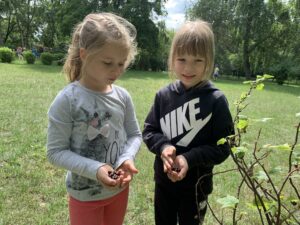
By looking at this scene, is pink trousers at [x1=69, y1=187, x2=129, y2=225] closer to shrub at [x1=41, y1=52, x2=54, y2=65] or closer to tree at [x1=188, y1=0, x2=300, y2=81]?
shrub at [x1=41, y1=52, x2=54, y2=65]

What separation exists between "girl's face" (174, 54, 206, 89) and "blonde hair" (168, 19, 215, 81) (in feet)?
0.08

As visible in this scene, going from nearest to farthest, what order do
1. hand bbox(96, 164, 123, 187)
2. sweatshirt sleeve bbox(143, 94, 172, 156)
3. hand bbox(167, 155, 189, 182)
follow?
hand bbox(96, 164, 123, 187) → hand bbox(167, 155, 189, 182) → sweatshirt sleeve bbox(143, 94, 172, 156)

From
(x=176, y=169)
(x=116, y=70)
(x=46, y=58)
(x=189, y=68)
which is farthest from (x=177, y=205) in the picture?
(x=46, y=58)

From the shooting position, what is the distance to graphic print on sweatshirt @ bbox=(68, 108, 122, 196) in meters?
1.71

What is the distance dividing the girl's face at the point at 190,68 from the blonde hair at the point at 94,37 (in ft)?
0.97

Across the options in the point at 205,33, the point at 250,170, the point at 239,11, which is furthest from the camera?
the point at 239,11

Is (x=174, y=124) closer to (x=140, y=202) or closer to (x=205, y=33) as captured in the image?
(x=205, y=33)

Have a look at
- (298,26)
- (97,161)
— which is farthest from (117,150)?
(298,26)

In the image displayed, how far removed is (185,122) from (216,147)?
0.22 metres

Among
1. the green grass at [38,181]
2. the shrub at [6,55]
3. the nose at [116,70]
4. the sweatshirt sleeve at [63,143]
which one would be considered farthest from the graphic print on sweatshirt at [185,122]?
the shrub at [6,55]

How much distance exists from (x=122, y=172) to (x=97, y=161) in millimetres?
136

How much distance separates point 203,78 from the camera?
80.2 inches

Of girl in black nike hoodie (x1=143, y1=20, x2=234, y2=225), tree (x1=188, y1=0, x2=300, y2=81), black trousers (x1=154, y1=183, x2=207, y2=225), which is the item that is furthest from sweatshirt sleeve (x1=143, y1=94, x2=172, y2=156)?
tree (x1=188, y1=0, x2=300, y2=81)

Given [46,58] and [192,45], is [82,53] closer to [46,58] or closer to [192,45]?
[192,45]
